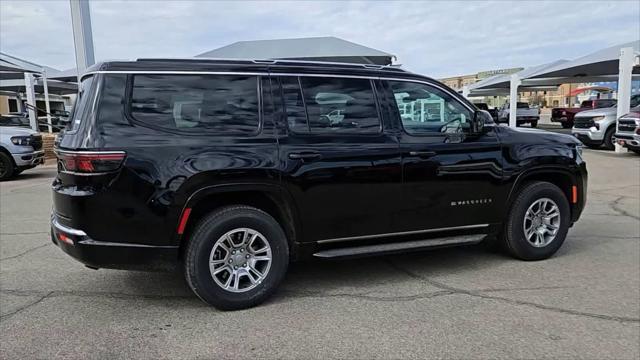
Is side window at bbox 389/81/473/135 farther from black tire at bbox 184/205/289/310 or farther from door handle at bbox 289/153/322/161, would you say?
black tire at bbox 184/205/289/310

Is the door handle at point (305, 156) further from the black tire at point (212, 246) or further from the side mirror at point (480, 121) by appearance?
the side mirror at point (480, 121)

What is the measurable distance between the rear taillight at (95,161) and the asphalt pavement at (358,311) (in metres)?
1.15

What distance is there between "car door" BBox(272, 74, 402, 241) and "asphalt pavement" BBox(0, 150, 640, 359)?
656 mm

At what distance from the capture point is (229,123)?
3.95 metres

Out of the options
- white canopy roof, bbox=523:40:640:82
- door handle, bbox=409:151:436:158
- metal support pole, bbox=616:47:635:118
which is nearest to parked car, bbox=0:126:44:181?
door handle, bbox=409:151:436:158

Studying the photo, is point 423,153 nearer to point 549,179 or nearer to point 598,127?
point 549,179

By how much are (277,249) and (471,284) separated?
1807mm

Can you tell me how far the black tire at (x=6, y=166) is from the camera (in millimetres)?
11664

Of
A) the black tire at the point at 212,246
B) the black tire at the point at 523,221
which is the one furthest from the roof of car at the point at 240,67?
the black tire at the point at 523,221

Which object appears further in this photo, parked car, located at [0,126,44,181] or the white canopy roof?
the white canopy roof

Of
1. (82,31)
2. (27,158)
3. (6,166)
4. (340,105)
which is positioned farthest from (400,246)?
(82,31)

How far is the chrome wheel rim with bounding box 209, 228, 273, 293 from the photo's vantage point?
3.89 m

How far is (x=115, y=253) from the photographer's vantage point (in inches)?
144

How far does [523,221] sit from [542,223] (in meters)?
0.29
